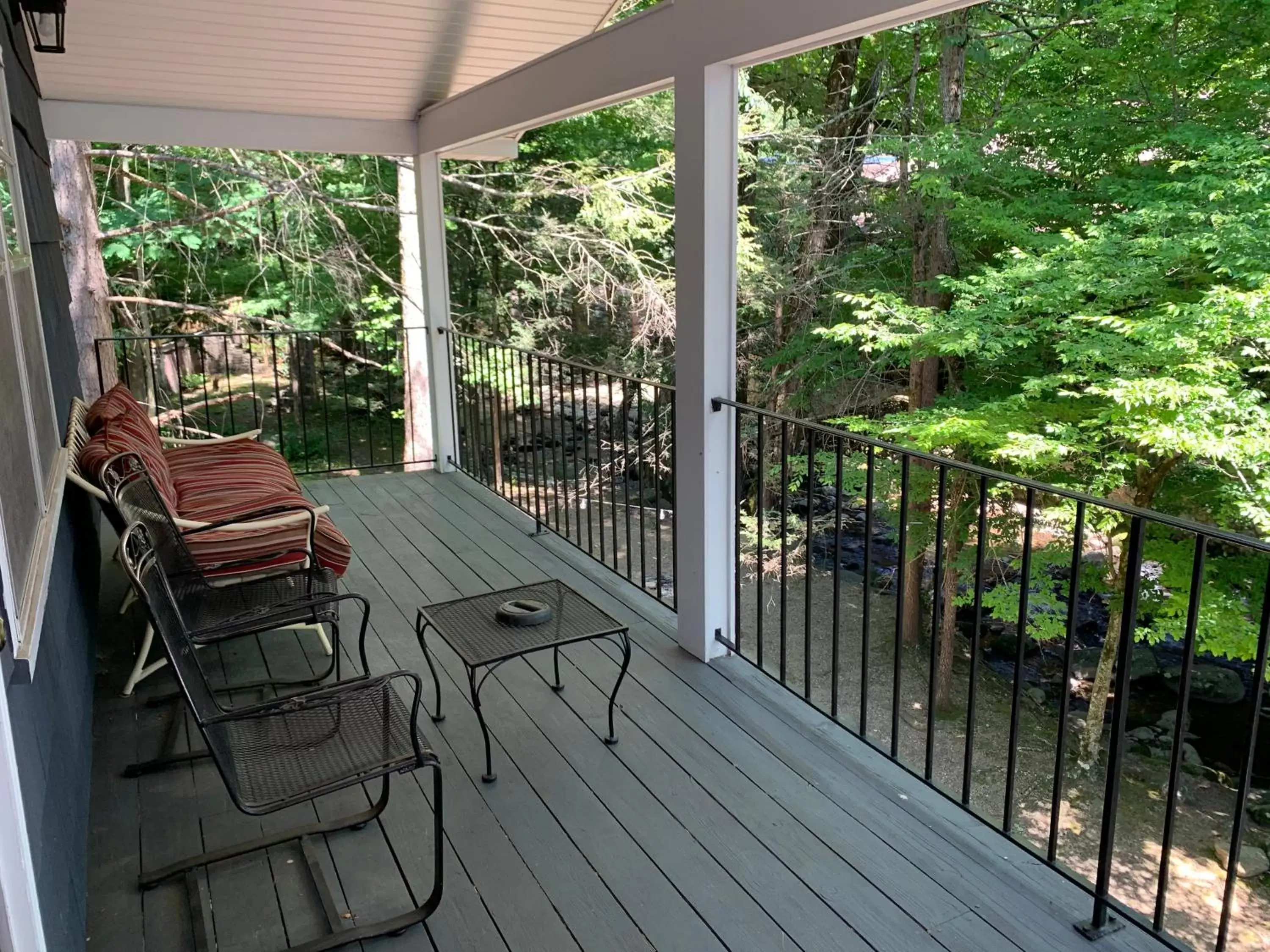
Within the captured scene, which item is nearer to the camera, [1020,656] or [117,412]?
[1020,656]

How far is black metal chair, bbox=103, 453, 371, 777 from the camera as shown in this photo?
2574mm

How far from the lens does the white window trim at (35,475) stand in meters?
1.46

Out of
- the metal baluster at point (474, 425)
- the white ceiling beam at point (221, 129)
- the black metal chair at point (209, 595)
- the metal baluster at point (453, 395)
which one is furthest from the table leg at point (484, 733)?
the white ceiling beam at point (221, 129)

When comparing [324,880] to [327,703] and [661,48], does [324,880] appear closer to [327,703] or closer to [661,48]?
[327,703]

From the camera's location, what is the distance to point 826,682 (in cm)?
1004

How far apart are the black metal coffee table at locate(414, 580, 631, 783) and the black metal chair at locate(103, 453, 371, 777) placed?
0.23 m

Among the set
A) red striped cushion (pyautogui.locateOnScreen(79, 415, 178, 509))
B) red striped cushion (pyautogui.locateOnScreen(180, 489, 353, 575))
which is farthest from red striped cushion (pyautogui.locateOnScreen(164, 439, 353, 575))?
red striped cushion (pyautogui.locateOnScreen(79, 415, 178, 509))

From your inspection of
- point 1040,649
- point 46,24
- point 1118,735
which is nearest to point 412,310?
point 46,24

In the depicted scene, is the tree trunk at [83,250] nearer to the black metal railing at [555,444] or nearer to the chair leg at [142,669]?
the black metal railing at [555,444]

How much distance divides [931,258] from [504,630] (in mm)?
8110

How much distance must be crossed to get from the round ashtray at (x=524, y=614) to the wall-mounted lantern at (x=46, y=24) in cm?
258

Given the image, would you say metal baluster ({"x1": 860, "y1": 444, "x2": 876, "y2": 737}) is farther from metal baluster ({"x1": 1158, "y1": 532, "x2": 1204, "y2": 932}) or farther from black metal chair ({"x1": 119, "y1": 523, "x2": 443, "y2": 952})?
black metal chair ({"x1": 119, "y1": 523, "x2": 443, "y2": 952})

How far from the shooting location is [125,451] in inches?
113

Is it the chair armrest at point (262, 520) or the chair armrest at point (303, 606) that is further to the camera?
the chair armrest at point (262, 520)
